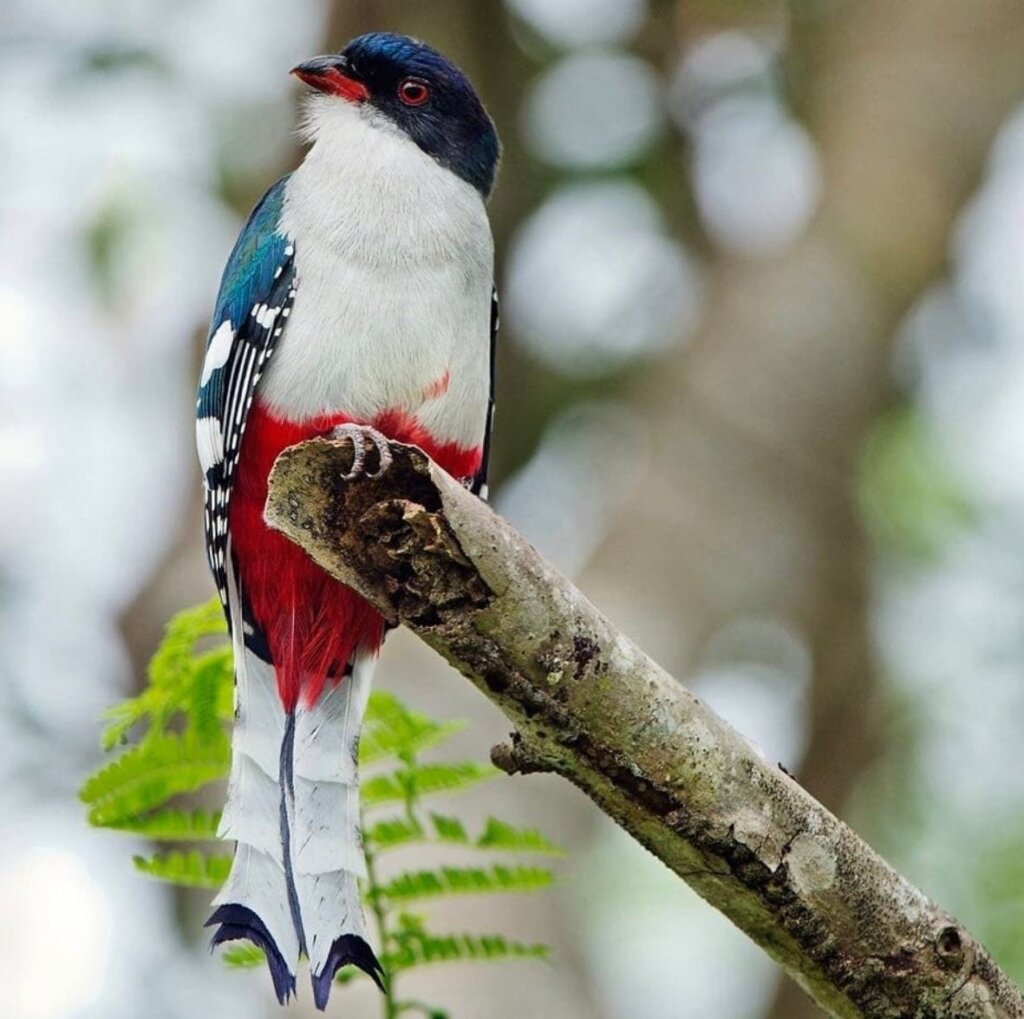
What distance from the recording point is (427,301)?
3.38 metres

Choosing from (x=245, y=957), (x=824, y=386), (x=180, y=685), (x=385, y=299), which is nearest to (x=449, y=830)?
(x=245, y=957)

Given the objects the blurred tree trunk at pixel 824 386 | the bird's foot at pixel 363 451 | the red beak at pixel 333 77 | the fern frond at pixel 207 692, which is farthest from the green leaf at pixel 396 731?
the blurred tree trunk at pixel 824 386

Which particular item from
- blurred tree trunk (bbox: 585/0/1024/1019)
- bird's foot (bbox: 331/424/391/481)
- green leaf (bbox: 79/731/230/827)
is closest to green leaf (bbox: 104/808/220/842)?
green leaf (bbox: 79/731/230/827)

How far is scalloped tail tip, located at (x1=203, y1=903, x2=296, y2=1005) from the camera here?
2.83m

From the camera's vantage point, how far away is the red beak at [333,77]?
12.4 ft

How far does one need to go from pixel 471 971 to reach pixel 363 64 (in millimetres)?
2518

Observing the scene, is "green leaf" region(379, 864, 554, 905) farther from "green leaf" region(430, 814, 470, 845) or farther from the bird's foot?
the bird's foot

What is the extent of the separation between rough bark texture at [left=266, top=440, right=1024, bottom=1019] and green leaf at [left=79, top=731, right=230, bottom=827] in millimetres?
543

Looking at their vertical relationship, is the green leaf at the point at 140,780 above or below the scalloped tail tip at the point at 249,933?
above

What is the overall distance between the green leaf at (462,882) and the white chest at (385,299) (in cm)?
94

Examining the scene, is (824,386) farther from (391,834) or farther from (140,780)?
(140,780)

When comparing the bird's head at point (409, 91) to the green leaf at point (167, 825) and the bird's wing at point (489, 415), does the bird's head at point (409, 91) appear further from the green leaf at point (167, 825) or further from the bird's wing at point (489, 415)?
the green leaf at point (167, 825)

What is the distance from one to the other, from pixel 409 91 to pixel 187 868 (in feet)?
5.99

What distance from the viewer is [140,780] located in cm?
284
